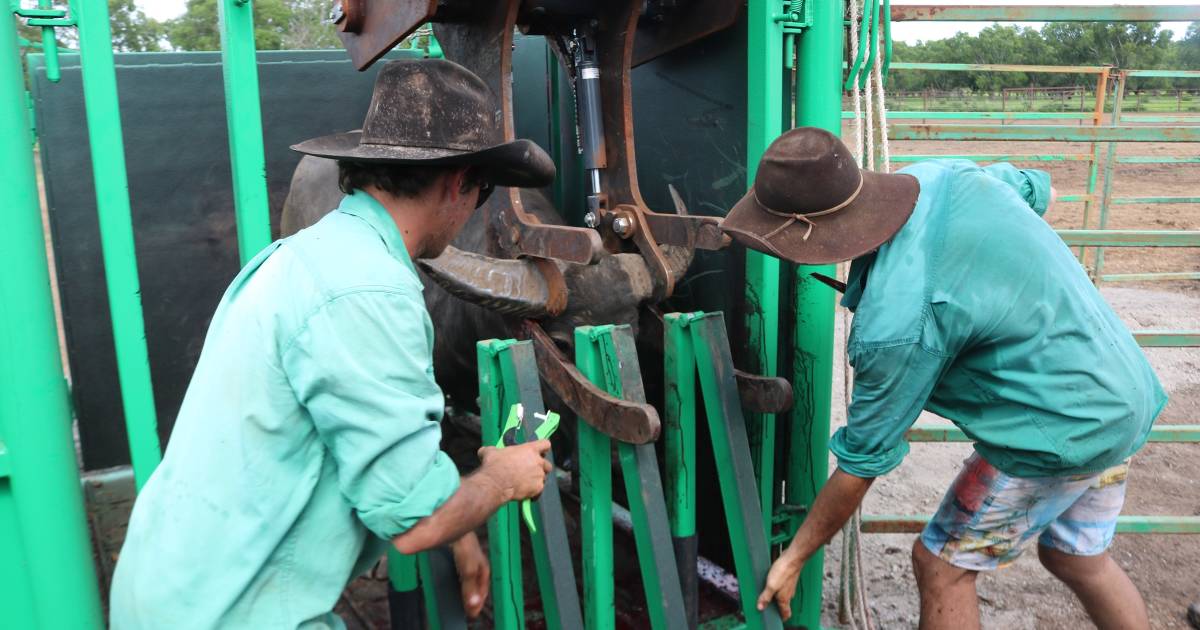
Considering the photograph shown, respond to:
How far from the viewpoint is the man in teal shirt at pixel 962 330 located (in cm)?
204

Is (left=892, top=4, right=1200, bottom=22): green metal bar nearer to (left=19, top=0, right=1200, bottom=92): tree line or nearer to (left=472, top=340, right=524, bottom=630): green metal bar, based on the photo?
(left=472, top=340, right=524, bottom=630): green metal bar

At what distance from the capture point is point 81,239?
3.80 meters

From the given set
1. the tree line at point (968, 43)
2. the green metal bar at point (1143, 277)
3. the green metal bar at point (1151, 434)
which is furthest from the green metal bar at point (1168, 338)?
the tree line at point (968, 43)

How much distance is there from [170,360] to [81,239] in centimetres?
64

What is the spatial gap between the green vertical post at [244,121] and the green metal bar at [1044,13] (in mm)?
2075

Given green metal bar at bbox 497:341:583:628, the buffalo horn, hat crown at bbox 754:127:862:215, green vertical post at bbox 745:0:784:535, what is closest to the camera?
hat crown at bbox 754:127:862:215

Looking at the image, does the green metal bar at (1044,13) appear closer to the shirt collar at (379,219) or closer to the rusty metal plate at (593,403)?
the rusty metal plate at (593,403)

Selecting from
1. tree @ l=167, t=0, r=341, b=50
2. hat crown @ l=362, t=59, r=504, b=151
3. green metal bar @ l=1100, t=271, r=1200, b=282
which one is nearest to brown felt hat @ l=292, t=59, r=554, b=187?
hat crown @ l=362, t=59, r=504, b=151

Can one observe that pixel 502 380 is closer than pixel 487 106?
No

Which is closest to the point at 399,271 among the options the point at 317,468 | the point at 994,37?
the point at 317,468

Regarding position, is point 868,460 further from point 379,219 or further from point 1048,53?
point 1048,53

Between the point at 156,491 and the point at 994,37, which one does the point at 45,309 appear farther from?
the point at 994,37

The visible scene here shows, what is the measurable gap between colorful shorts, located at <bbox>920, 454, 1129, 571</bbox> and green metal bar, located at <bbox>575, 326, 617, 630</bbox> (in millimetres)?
891

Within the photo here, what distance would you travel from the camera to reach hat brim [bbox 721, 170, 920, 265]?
6.64ft
